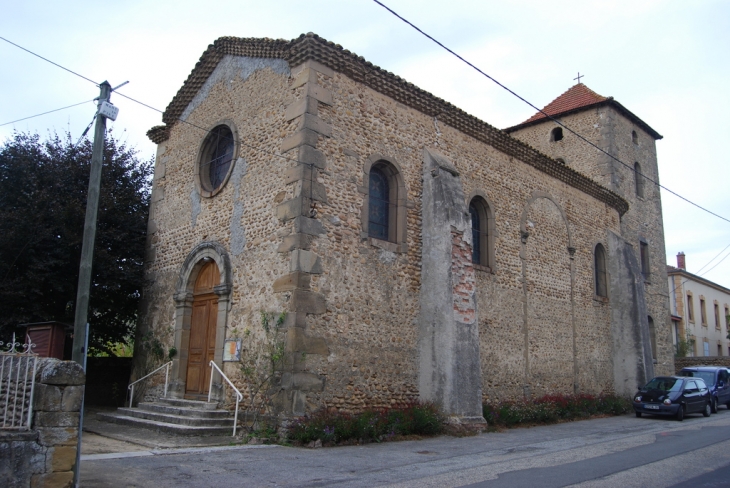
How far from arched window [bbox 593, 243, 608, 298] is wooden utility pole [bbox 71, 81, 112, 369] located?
15.5 metres

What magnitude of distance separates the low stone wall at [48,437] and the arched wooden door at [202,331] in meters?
6.24

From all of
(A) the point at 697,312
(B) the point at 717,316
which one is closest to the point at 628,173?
(A) the point at 697,312

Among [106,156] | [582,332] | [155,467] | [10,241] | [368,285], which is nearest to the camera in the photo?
[155,467]

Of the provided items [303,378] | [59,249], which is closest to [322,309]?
[303,378]

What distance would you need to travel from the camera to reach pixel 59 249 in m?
12.7

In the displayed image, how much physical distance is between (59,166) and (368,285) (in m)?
7.96

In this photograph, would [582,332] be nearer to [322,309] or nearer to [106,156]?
[322,309]

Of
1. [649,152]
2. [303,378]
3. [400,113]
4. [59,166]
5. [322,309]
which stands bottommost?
[303,378]

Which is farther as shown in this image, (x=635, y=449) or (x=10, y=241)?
(x=10, y=241)

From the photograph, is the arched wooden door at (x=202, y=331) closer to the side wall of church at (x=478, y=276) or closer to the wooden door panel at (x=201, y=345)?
the wooden door panel at (x=201, y=345)

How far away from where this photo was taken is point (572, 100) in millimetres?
24203

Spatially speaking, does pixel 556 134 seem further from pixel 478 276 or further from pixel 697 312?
pixel 697 312

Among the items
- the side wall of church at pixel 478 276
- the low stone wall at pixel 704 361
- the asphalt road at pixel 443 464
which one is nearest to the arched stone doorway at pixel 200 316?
the side wall of church at pixel 478 276

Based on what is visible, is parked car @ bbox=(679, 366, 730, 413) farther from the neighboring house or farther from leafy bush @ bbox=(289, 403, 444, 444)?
the neighboring house
